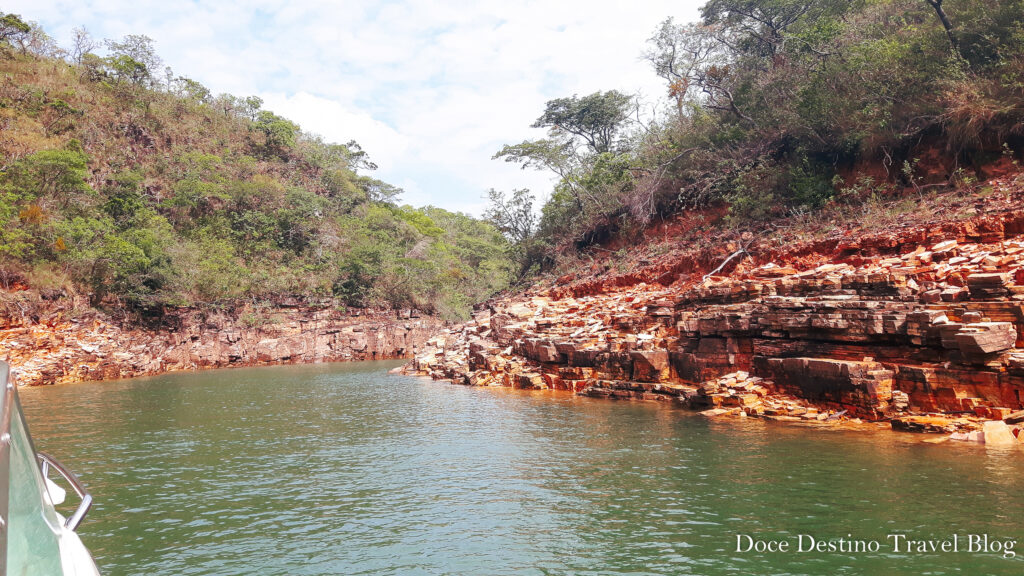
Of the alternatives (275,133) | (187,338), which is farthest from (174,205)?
(275,133)

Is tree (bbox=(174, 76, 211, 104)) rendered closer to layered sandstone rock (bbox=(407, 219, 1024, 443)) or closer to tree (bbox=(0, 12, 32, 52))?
tree (bbox=(0, 12, 32, 52))

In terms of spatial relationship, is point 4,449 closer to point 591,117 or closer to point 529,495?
point 529,495

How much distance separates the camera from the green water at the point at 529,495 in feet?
22.7

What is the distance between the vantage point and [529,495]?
938cm

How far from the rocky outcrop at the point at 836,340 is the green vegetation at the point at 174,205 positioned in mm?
26773

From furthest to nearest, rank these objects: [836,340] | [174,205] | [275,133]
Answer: [275,133] → [174,205] → [836,340]

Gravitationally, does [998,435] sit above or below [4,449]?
below

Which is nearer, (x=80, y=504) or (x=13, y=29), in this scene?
(x=80, y=504)

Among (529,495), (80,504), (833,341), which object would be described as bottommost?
(529,495)

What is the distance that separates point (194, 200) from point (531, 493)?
43.1 meters

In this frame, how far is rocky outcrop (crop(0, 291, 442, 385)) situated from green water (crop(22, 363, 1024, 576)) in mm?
17858

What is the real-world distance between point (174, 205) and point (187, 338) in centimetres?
1220

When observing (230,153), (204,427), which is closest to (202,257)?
(230,153)

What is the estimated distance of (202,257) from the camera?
41.1 metres
